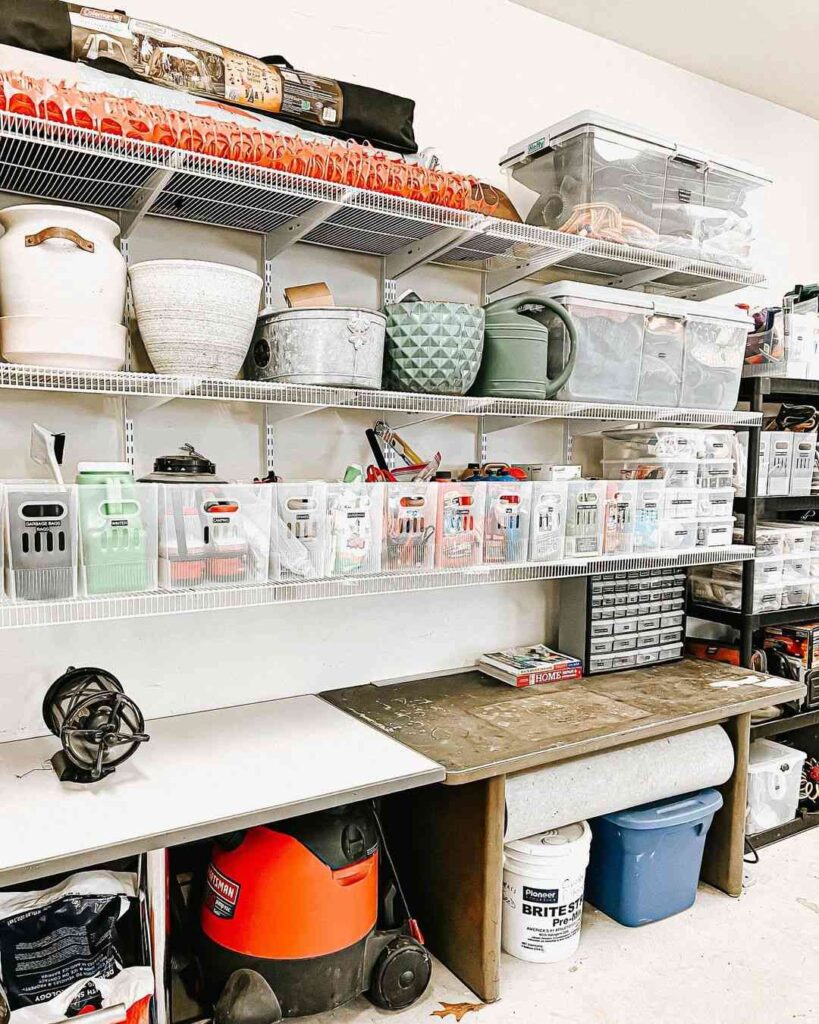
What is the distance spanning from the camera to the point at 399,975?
6.84ft

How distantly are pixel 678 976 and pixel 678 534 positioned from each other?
1353 mm

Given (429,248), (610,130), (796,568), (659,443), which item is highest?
(610,130)

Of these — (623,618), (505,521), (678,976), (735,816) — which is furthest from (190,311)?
(735,816)

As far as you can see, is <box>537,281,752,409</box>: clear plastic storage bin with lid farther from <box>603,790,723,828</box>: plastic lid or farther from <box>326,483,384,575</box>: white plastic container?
<box>603,790,723,828</box>: plastic lid

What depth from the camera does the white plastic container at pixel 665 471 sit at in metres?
2.78

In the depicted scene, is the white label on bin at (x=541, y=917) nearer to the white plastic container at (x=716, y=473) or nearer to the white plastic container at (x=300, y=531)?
the white plastic container at (x=300, y=531)

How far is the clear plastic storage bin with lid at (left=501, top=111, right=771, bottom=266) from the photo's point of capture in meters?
2.48

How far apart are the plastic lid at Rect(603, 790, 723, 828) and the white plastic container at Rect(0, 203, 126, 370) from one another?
200cm

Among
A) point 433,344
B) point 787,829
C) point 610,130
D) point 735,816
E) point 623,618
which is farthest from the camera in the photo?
point 787,829

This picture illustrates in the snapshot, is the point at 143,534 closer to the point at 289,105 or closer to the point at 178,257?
the point at 178,257

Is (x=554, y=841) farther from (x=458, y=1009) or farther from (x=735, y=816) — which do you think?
(x=735, y=816)

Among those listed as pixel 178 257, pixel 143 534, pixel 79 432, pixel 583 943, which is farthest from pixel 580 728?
pixel 178 257

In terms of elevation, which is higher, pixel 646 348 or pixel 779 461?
pixel 646 348

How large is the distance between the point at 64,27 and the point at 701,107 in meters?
2.63
